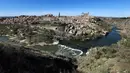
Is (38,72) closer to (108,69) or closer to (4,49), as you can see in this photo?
(4,49)

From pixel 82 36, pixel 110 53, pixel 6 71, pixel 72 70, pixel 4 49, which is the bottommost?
pixel 82 36

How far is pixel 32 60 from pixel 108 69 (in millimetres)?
7450

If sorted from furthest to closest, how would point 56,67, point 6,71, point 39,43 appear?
point 39,43 → point 56,67 → point 6,71

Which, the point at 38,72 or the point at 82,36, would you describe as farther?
the point at 82,36

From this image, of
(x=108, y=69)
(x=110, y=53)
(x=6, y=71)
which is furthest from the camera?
(x=110, y=53)

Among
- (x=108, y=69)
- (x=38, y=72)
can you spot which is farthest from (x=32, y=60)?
(x=108, y=69)

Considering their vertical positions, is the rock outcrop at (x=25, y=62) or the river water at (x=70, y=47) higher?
the rock outcrop at (x=25, y=62)

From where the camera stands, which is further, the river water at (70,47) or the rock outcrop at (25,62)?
the river water at (70,47)

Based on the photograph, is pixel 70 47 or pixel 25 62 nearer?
pixel 25 62

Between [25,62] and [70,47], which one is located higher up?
[25,62]

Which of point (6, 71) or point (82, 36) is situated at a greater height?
point (6, 71)

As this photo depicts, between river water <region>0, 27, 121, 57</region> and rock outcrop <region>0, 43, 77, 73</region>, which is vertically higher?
rock outcrop <region>0, 43, 77, 73</region>

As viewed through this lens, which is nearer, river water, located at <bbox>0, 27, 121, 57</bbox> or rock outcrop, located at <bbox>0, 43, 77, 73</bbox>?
rock outcrop, located at <bbox>0, 43, 77, 73</bbox>

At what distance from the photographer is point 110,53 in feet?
73.2
